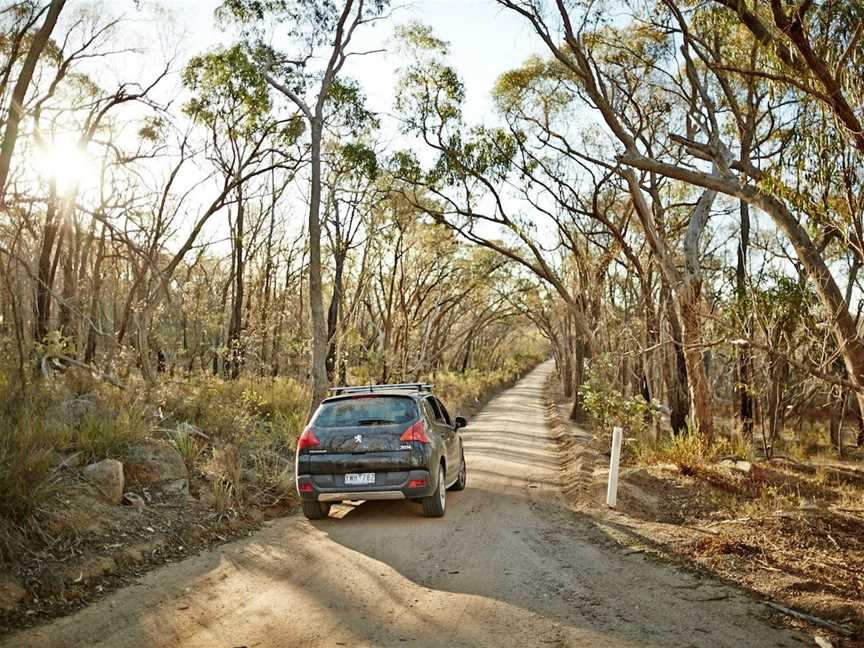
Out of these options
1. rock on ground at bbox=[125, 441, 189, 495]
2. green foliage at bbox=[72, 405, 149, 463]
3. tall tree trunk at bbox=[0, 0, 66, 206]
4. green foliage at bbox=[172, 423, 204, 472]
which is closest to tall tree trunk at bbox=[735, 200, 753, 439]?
green foliage at bbox=[172, 423, 204, 472]

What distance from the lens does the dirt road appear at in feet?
15.9

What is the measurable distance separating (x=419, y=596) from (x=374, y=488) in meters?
2.71

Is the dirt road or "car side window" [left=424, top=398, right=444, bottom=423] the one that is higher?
"car side window" [left=424, top=398, right=444, bottom=423]

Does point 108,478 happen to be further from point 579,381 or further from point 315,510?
point 579,381

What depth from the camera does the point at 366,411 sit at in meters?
8.91

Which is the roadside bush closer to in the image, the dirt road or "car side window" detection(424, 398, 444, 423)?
the dirt road

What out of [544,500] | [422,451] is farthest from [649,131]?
[422,451]

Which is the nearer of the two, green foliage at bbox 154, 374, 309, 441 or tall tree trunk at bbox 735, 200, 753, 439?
green foliage at bbox 154, 374, 309, 441

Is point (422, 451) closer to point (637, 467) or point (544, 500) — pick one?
point (544, 500)

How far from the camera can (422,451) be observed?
851 centimetres

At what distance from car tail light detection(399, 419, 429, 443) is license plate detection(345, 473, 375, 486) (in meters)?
0.58

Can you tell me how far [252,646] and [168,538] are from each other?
2898mm

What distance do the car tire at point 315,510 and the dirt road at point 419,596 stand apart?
0.20m

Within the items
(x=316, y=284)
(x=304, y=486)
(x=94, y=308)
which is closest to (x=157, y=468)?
(x=304, y=486)
